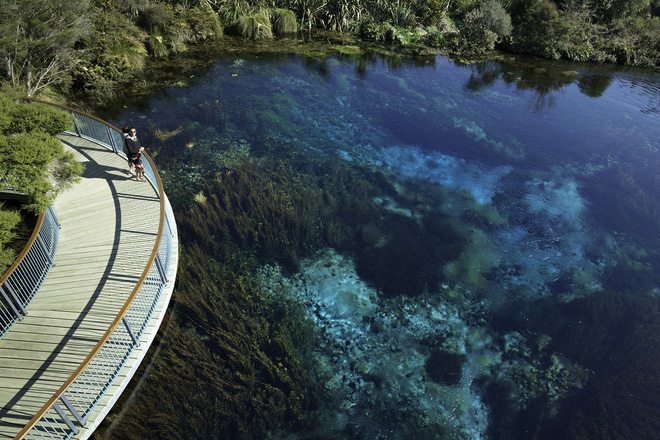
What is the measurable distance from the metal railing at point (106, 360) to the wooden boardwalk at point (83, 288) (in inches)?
10.2

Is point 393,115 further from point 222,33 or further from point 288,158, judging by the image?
point 222,33

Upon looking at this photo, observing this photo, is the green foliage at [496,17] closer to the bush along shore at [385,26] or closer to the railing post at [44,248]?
the bush along shore at [385,26]

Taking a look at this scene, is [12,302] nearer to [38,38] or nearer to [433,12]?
[38,38]

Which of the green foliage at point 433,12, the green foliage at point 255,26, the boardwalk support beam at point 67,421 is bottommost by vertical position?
the boardwalk support beam at point 67,421

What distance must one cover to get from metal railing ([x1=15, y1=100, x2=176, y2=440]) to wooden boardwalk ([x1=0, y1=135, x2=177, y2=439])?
0.85 feet

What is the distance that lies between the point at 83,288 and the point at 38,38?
1547 centimetres

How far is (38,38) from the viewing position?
17906 mm

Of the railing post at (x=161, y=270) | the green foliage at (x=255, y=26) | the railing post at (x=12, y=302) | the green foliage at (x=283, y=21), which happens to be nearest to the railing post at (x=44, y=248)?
the railing post at (x=12, y=302)

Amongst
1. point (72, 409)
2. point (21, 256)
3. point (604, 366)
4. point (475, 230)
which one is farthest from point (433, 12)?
point (72, 409)

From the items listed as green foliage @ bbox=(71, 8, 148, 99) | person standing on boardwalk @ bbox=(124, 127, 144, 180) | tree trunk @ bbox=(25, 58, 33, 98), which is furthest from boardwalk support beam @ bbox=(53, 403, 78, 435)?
green foliage @ bbox=(71, 8, 148, 99)

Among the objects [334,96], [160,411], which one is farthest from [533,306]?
[334,96]

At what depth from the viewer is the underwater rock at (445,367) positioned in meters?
10.5

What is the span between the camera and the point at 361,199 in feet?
55.2

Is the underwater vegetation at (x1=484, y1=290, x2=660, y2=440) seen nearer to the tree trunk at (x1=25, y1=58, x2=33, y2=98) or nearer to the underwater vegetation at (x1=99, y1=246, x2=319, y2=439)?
the underwater vegetation at (x1=99, y1=246, x2=319, y2=439)
